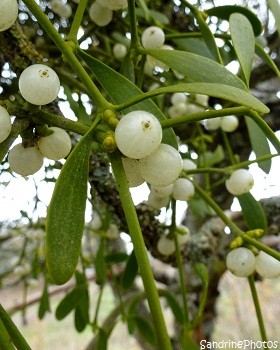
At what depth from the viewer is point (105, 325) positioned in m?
1.13

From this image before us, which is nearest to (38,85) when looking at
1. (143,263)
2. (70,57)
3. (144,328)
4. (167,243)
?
(70,57)

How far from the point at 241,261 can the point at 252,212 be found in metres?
0.08

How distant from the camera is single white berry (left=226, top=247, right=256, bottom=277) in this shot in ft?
1.48

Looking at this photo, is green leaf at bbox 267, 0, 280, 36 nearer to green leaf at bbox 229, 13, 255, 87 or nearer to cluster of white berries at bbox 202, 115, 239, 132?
green leaf at bbox 229, 13, 255, 87

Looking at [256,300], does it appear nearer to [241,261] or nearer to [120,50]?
[241,261]

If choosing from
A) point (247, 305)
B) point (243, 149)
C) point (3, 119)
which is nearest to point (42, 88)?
point (3, 119)

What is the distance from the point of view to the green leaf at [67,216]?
9.8 inches

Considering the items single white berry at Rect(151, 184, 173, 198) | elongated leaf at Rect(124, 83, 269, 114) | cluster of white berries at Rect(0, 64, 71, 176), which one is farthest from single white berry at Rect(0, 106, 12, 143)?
single white berry at Rect(151, 184, 173, 198)

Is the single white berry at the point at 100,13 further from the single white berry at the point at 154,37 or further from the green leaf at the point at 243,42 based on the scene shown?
the green leaf at the point at 243,42

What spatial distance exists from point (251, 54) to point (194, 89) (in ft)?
0.48

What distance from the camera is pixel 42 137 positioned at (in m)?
0.34

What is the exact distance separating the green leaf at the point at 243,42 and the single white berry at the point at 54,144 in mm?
154

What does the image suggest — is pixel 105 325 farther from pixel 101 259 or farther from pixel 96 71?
pixel 96 71

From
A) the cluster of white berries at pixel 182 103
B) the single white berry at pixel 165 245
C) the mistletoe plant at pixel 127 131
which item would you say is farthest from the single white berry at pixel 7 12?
the cluster of white berries at pixel 182 103
